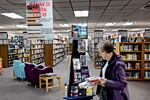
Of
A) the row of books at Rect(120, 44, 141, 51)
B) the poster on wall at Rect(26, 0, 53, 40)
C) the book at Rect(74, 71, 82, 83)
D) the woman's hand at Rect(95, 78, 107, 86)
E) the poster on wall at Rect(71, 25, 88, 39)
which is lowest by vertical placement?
the book at Rect(74, 71, 82, 83)

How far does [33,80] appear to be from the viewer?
8445 mm

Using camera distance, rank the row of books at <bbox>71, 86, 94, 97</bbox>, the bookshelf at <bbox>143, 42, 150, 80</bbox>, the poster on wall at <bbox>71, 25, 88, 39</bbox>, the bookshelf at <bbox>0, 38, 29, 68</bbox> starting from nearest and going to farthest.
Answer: the row of books at <bbox>71, 86, 94, 97</bbox> → the poster on wall at <bbox>71, 25, 88, 39</bbox> → the bookshelf at <bbox>143, 42, 150, 80</bbox> → the bookshelf at <bbox>0, 38, 29, 68</bbox>

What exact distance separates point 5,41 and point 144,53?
942 cm

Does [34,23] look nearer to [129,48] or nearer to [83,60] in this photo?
[83,60]

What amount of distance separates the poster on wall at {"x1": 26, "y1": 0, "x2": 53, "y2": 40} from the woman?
257cm

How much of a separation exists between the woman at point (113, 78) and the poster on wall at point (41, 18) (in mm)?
2575

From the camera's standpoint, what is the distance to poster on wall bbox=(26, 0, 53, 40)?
517 centimetres

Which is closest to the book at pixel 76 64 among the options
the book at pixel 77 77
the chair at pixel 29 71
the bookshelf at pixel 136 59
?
the book at pixel 77 77

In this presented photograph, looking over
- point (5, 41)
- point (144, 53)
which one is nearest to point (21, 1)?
point (144, 53)

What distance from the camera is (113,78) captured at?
2707mm

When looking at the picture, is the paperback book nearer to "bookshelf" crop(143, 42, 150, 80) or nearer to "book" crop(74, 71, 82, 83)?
"book" crop(74, 71, 82, 83)

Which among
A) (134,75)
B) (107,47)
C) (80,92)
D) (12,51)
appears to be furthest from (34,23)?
(12,51)

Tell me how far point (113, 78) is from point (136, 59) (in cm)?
706

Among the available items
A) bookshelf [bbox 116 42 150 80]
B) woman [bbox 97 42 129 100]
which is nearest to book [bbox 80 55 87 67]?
woman [bbox 97 42 129 100]
